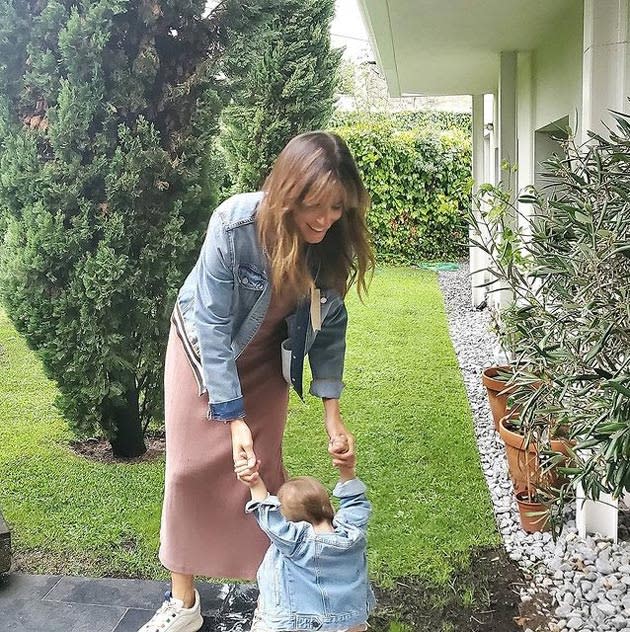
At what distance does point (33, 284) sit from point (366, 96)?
17505 millimetres

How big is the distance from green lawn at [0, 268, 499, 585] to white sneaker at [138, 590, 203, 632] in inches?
24.4

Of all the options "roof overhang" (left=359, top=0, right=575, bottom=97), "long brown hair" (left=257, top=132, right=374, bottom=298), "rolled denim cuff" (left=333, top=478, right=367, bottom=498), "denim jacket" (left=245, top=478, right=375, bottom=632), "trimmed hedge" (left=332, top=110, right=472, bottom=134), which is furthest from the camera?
"trimmed hedge" (left=332, top=110, right=472, bottom=134)

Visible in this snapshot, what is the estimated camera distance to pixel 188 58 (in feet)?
13.7

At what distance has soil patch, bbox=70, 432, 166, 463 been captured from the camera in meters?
4.74

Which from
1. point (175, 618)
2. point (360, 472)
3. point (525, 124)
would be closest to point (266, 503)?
point (175, 618)

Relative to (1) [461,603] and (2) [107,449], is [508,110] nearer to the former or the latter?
(2) [107,449]

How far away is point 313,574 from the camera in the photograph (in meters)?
2.13

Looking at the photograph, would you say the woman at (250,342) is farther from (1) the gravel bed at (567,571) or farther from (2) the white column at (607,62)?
(2) the white column at (607,62)

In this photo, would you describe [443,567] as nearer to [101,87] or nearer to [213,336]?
[213,336]

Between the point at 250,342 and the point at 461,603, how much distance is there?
144cm

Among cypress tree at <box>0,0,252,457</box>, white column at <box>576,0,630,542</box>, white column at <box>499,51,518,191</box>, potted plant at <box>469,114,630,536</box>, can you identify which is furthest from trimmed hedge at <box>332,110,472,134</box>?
potted plant at <box>469,114,630,536</box>

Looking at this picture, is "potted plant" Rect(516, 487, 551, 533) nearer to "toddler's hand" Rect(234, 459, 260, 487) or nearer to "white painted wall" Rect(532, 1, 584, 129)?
"toddler's hand" Rect(234, 459, 260, 487)

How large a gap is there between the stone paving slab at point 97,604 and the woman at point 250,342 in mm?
189

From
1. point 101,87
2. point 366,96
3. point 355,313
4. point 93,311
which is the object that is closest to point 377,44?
point 101,87
